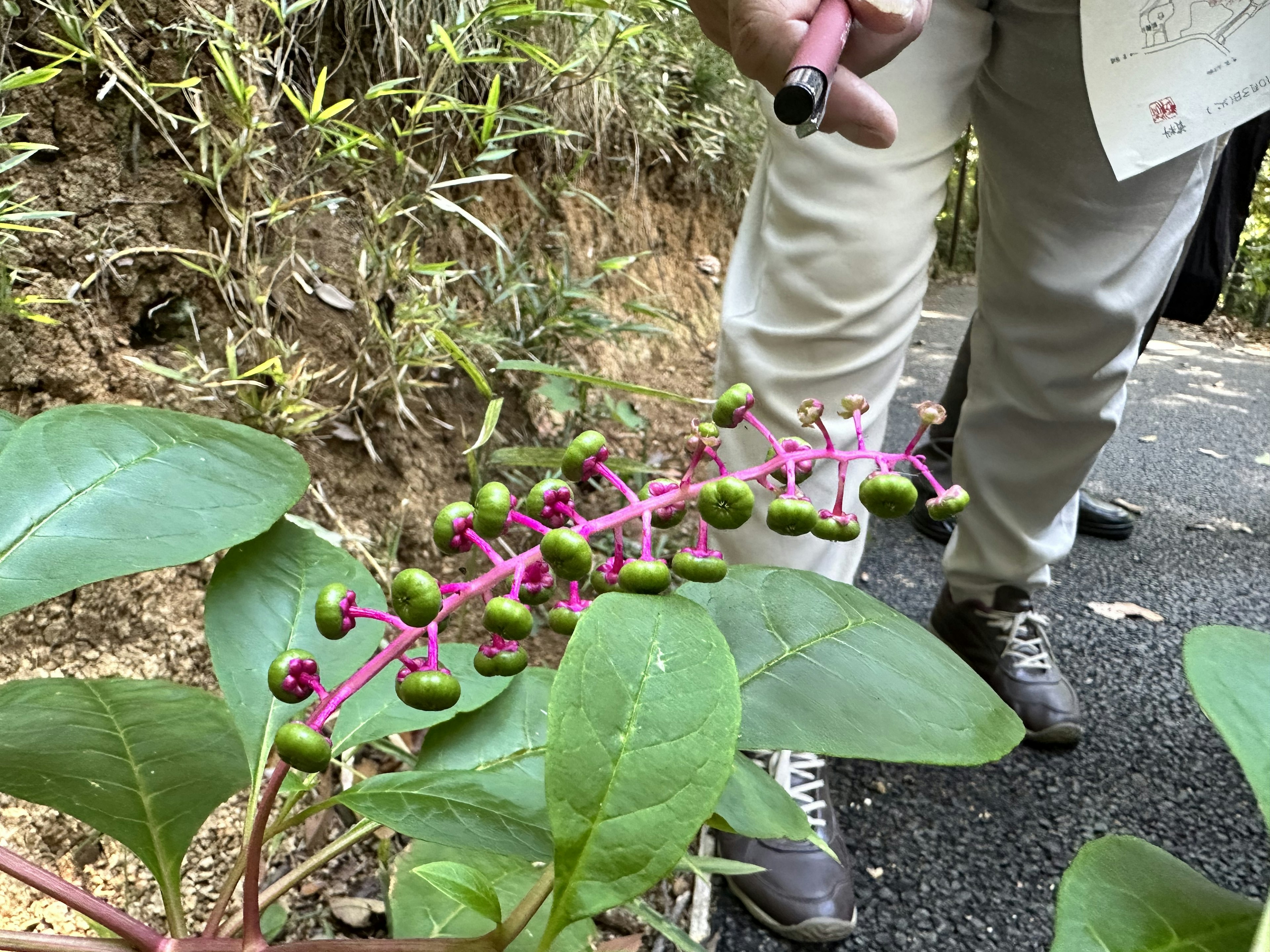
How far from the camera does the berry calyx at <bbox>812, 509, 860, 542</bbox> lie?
0.47 meters

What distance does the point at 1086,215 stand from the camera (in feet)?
4.45

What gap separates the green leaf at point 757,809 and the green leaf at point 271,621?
0.83 feet

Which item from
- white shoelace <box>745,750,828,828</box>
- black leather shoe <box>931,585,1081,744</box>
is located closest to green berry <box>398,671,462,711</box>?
white shoelace <box>745,750,828,828</box>

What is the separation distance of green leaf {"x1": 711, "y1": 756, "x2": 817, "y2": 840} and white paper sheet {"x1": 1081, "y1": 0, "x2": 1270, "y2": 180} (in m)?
1.04

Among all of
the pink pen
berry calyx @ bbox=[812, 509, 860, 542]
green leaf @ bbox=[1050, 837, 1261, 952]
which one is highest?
the pink pen

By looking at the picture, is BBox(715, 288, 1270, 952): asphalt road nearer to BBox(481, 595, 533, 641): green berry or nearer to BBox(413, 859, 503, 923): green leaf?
BBox(413, 859, 503, 923): green leaf

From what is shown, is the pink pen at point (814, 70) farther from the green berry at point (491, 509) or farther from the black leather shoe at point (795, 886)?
the black leather shoe at point (795, 886)

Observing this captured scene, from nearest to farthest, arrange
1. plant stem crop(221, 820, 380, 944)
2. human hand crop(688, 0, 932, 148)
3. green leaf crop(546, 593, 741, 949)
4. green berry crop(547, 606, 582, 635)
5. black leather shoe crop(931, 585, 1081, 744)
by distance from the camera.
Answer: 1. green leaf crop(546, 593, 741, 949)
2. green berry crop(547, 606, 582, 635)
3. plant stem crop(221, 820, 380, 944)
4. human hand crop(688, 0, 932, 148)
5. black leather shoe crop(931, 585, 1081, 744)

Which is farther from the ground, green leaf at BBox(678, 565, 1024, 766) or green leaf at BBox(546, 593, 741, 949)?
green leaf at BBox(546, 593, 741, 949)

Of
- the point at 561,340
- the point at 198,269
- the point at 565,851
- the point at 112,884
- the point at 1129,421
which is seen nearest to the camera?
the point at 565,851

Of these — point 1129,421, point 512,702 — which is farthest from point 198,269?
point 1129,421

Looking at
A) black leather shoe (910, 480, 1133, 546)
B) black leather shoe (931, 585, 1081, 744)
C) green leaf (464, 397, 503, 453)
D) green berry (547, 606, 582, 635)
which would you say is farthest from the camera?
black leather shoe (910, 480, 1133, 546)

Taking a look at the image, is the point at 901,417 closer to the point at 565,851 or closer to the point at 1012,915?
the point at 1012,915

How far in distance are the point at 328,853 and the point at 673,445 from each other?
7.11ft
